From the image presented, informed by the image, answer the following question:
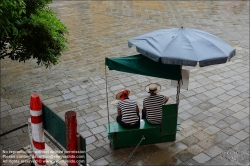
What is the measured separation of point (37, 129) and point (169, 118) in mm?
2351

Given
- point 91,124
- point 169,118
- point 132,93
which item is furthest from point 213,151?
point 132,93

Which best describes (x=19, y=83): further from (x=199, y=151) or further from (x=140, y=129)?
(x=199, y=151)

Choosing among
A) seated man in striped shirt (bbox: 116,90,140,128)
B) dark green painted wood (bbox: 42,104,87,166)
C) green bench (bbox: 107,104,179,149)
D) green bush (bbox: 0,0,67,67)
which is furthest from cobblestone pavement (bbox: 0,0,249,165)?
green bush (bbox: 0,0,67,67)

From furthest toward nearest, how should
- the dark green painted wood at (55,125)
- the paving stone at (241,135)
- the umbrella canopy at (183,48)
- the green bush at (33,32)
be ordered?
the paving stone at (241,135), the umbrella canopy at (183,48), the green bush at (33,32), the dark green painted wood at (55,125)

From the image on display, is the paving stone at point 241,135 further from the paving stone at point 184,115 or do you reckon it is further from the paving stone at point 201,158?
the paving stone at point 184,115

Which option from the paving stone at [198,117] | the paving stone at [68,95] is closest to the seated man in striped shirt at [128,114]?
the paving stone at [198,117]

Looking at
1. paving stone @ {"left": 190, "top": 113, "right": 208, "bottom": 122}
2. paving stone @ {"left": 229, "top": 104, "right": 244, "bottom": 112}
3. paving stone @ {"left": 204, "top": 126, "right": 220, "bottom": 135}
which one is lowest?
paving stone @ {"left": 204, "top": 126, "right": 220, "bottom": 135}

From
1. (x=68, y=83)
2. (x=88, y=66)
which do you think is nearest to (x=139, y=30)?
(x=88, y=66)

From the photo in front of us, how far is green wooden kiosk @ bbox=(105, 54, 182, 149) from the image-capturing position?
201 inches

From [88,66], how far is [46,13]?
399cm

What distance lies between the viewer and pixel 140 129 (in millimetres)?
5512

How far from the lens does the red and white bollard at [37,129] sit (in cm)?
393

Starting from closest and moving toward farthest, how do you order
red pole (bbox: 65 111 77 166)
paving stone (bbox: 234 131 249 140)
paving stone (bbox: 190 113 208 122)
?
red pole (bbox: 65 111 77 166) < paving stone (bbox: 234 131 249 140) < paving stone (bbox: 190 113 208 122)

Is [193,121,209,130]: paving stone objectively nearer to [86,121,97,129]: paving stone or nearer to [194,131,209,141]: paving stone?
[194,131,209,141]: paving stone
